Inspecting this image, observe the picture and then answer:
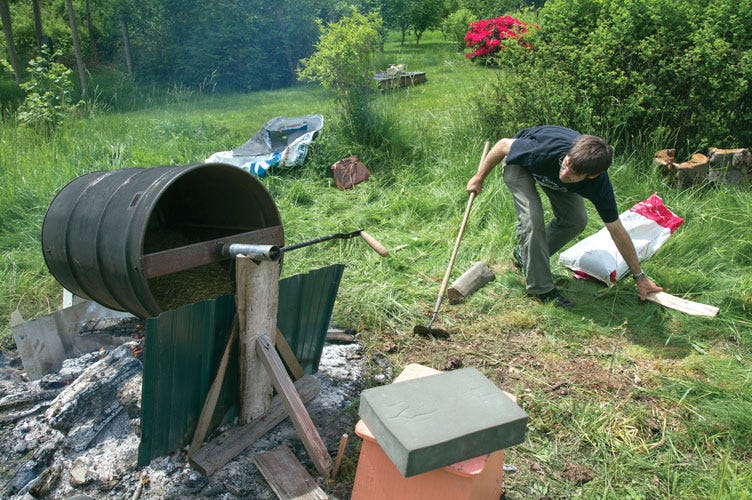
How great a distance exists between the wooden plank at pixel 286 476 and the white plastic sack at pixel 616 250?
10.2ft

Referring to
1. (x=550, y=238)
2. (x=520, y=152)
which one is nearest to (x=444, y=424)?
(x=520, y=152)

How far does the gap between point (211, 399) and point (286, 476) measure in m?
0.55

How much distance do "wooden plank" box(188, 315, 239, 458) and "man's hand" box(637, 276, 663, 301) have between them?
3178 mm

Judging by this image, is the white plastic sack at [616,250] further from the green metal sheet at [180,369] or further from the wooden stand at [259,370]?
the green metal sheet at [180,369]

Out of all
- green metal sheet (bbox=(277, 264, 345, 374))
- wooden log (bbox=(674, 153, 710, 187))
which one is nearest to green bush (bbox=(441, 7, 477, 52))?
wooden log (bbox=(674, 153, 710, 187))

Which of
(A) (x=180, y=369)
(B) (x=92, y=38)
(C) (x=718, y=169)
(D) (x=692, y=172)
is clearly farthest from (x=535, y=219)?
(B) (x=92, y=38)

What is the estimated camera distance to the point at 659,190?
19.8 ft

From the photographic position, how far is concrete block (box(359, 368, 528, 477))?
2.20 metres

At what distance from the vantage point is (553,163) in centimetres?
443

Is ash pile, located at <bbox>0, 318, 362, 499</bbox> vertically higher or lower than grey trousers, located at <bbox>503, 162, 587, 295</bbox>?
lower

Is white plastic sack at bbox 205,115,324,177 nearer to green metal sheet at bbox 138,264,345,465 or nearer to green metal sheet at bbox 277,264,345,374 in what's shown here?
green metal sheet at bbox 277,264,345,374

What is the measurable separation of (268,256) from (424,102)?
343 inches

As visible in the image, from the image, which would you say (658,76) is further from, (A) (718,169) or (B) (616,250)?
(B) (616,250)

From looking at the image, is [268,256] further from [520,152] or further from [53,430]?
[520,152]
